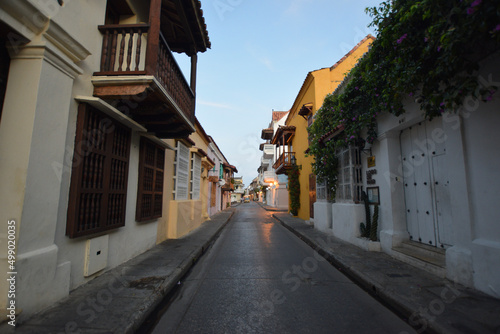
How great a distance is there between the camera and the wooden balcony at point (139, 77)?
4113 millimetres

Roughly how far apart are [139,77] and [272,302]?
4.18 m

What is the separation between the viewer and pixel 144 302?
3.32 m

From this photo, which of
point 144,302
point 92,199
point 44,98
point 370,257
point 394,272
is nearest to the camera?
point 44,98

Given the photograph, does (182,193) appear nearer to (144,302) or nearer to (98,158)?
(98,158)

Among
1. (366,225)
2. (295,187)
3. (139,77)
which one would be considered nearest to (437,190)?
(366,225)

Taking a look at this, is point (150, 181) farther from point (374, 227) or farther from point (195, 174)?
point (374, 227)

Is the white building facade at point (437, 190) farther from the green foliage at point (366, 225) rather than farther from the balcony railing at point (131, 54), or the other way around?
the balcony railing at point (131, 54)

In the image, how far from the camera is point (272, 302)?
11.8ft

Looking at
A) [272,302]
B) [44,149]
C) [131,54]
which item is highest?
[131,54]

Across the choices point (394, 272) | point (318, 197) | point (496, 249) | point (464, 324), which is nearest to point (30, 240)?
point (464, 324)

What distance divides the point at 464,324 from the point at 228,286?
3.21 metres

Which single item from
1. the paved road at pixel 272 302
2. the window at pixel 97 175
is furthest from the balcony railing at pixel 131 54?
the paved road at pixel 272 302

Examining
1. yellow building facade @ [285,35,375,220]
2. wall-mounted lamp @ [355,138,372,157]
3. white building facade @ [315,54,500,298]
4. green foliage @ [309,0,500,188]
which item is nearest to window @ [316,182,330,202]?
yellow building facade @ [285,35,375,220]

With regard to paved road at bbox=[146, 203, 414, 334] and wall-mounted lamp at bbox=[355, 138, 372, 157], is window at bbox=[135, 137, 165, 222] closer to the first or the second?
paved road at bbox=[146, 203, 414, 334]
